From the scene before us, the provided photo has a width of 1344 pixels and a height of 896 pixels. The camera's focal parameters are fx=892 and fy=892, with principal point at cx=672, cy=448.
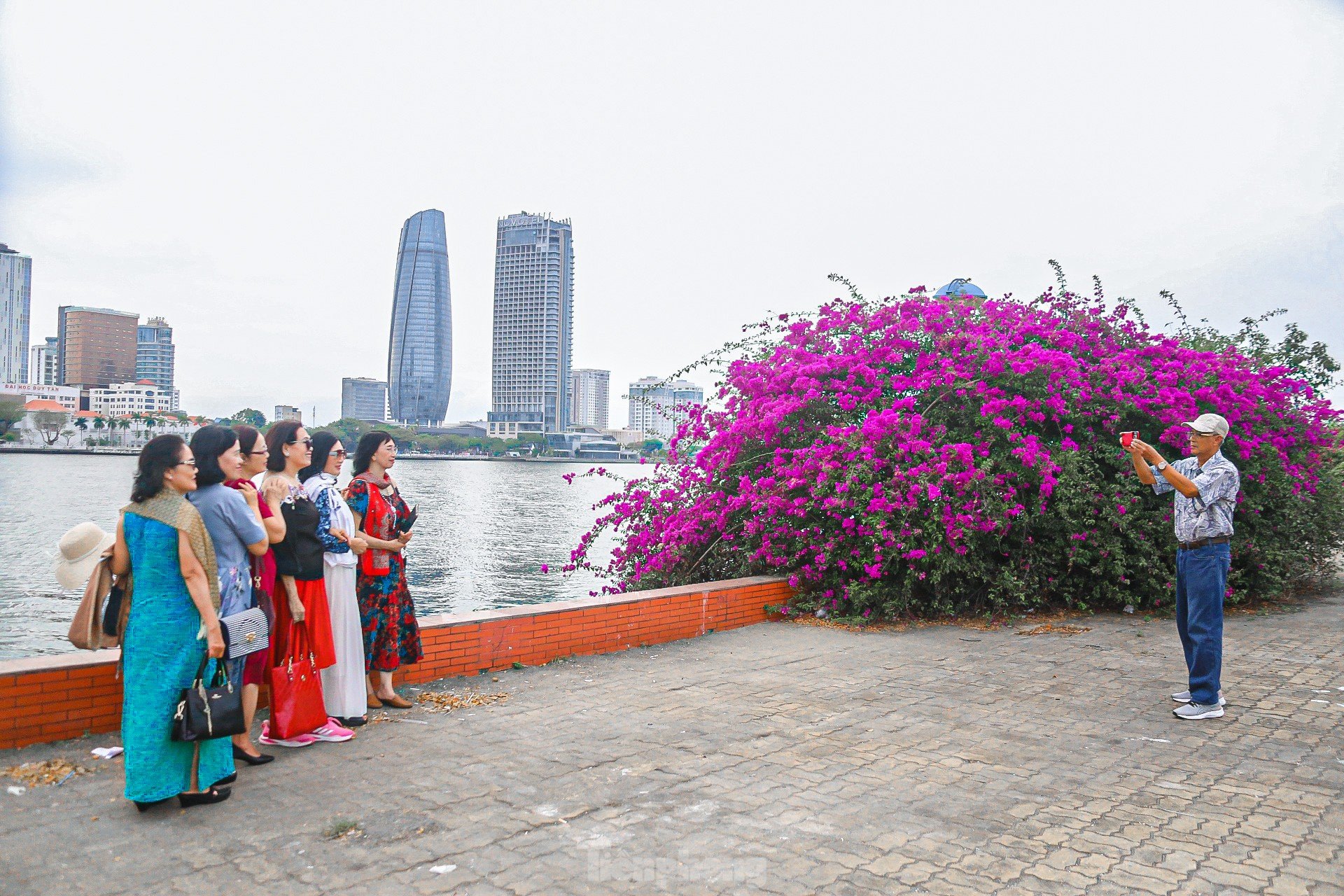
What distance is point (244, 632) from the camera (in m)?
3.96

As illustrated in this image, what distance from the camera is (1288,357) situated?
418 inches

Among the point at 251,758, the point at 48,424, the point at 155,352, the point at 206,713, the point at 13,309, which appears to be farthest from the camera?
the point at 155,352

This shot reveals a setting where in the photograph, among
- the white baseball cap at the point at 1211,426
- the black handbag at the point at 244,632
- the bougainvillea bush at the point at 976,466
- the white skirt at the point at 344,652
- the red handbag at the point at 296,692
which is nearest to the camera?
the black handbag at the point at 244,632

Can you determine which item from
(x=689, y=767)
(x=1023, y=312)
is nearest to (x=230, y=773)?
(x=689, y=767)

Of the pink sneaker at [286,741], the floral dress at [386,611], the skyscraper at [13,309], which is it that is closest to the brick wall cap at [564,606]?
the floral dress at [386,611]

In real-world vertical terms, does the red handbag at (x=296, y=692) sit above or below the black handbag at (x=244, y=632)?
below

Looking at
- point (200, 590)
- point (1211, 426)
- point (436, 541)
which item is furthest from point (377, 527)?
point (436, 541)

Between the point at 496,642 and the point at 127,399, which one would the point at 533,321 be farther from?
the point at 496,642

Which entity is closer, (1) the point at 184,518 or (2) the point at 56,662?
(1) the point at 184,518

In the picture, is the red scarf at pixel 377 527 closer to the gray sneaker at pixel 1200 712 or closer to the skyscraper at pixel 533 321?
the gray sneaker at pixel 1200 712

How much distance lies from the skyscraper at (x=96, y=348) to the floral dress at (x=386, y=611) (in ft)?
523

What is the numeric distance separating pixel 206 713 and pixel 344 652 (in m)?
1.19

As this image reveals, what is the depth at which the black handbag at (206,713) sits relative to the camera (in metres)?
3.55

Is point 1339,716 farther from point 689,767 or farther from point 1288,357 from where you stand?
point 1288,357
